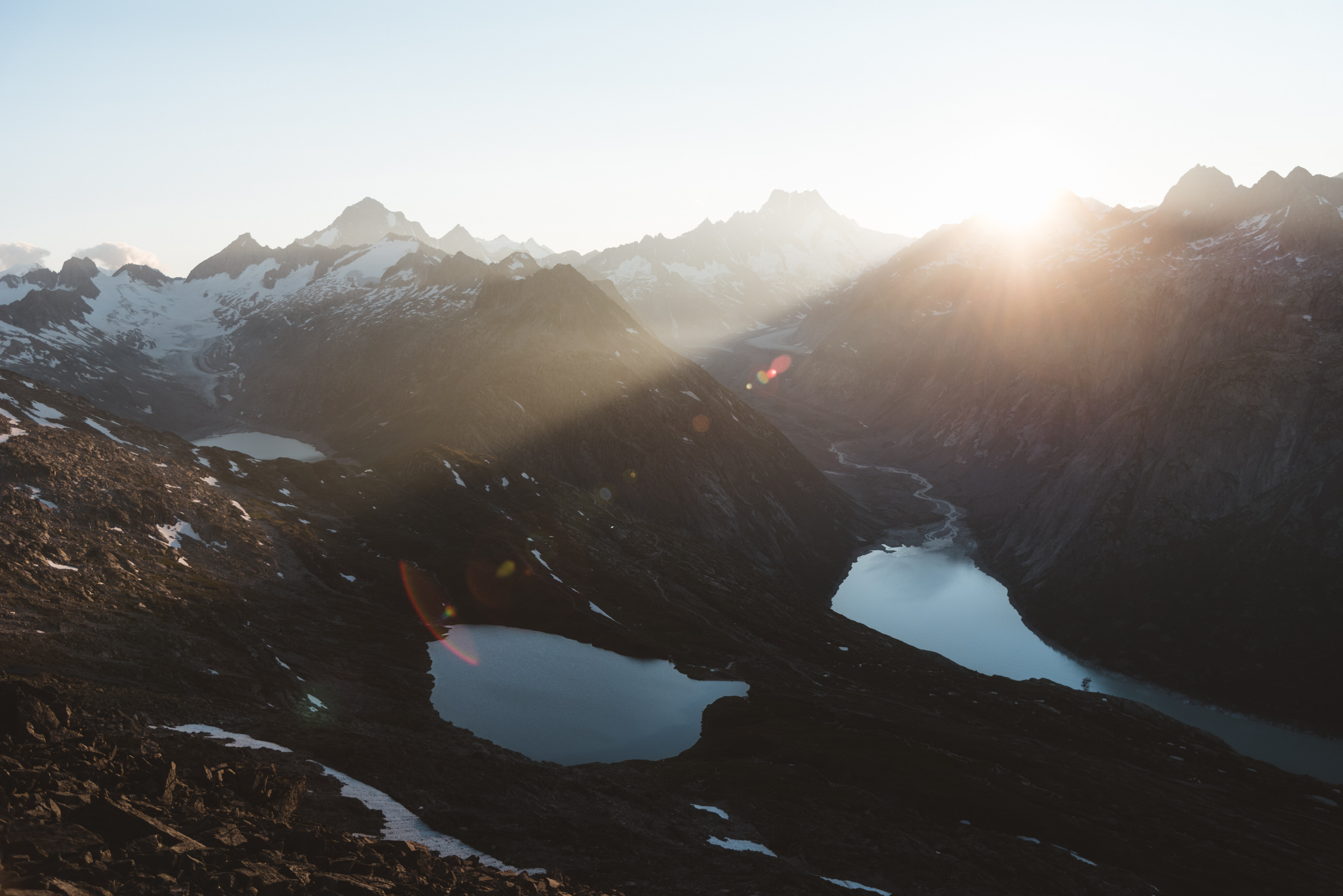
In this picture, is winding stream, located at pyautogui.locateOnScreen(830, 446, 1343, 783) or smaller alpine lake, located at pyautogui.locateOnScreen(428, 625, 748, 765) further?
winding stream, located at pyautogui.locateOnScreen(830, 446, 1343, 783)

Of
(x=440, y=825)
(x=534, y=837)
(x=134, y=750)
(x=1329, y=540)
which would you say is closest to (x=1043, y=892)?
(x=534, y=837)

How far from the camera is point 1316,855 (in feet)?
244

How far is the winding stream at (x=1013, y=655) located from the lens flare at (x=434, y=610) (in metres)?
101

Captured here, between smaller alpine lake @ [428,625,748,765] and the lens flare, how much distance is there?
0.33 meters

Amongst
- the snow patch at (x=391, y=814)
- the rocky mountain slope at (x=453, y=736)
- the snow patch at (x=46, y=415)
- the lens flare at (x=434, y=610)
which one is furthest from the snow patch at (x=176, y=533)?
the snow patch at (x=391, y=814)

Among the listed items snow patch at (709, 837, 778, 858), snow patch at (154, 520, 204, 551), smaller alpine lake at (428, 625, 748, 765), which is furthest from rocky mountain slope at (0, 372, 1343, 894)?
smaller alpine lake at (428, 625, 748, 765)

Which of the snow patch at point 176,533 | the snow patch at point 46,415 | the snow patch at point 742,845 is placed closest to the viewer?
the snow patch at point 742,845

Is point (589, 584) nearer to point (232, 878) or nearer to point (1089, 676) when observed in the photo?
point (232, 878)

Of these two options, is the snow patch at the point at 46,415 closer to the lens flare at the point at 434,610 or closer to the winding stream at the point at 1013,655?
the lens flare at the point at 434,610

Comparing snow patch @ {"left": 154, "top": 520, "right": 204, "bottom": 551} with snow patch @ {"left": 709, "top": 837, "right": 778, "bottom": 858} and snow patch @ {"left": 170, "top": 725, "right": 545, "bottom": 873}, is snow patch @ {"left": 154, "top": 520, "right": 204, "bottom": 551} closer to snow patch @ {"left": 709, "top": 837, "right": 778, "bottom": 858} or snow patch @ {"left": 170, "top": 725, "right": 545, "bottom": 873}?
snow patch @ {"left": 170, "top": 725, "right": 545, "bottom": 873}

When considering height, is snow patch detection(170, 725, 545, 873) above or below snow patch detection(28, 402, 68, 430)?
below

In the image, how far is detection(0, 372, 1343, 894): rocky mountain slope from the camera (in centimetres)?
3250

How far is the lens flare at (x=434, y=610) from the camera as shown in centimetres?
8838

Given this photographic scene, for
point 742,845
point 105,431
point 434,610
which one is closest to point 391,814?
point 742,845
